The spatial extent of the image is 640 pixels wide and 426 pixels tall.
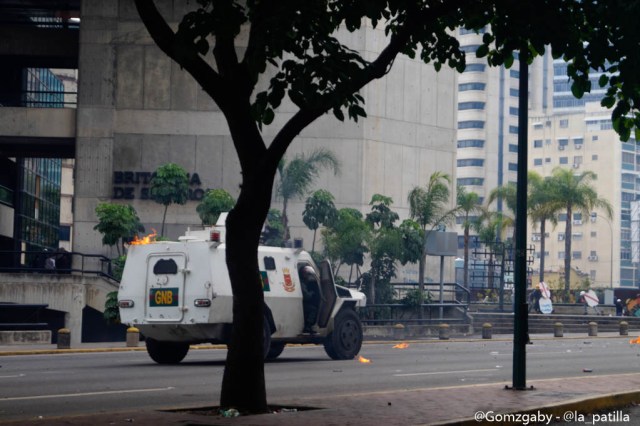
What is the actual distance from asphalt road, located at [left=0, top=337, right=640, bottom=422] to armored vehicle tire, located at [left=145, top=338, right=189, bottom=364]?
27 cm

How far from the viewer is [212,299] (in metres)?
22.0

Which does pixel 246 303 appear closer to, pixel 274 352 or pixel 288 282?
pixel 288 282

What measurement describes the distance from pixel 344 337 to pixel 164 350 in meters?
4.21

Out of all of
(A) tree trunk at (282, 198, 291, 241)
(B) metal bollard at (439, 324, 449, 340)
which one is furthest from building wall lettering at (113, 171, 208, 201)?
(B) metal bollard at (439, 324, 449, 340)

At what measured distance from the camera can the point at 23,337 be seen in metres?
32.2

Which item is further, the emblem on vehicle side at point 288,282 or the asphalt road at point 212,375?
the emblem on vehicle side at point 288,282

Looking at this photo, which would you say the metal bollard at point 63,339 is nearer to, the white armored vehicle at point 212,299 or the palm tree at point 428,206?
the white armored vehicle at point 212,299

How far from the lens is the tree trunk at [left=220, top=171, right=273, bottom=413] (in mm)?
12266

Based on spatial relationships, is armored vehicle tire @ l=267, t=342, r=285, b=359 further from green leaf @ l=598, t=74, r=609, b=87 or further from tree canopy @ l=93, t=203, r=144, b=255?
tree canopy @ l=93, t=203, r=144, b=255

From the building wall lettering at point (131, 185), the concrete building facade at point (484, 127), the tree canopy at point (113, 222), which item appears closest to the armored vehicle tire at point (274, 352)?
the tree canopy at point (113, 222)

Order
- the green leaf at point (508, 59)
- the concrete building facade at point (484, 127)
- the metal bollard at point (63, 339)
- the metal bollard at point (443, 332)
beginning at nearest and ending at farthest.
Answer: the green leaf at point (508, 59), the metal bollard at point (63, 339), the metal bollard at point (443, 332), the concrete building facade at point (484, 127)

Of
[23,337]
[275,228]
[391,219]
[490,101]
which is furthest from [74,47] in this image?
[490,101]

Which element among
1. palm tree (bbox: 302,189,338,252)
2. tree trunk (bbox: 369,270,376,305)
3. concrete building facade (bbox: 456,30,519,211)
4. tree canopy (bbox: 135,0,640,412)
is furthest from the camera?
concrete building facade (bbox: 456,30,519,211)

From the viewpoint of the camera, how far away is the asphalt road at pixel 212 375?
14.8 meters
